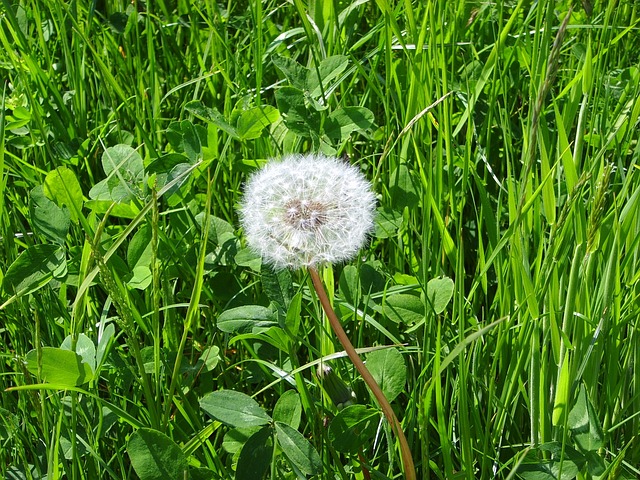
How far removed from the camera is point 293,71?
2115mm

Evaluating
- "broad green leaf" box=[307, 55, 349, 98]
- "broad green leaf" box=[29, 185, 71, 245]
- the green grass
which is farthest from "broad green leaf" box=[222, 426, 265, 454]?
"broad green leaf" box=[307, 55, 349, 98]

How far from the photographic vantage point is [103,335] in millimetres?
1581

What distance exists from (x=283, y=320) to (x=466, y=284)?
66 centimetres

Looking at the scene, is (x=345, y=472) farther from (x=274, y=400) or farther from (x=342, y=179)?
(x=342, y=179)

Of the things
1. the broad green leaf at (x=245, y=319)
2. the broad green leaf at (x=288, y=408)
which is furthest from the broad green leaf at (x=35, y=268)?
the broad green leaf at (x=288, y=408)

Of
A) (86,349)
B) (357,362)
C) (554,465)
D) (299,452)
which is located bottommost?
(554,465)

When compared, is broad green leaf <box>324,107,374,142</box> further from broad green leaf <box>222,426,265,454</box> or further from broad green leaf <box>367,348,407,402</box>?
broad green leaf <box>222,426,265,454</box>

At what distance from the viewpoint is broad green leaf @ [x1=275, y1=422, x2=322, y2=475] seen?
1.44 meters

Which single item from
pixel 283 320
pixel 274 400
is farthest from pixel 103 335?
pixel 274 400

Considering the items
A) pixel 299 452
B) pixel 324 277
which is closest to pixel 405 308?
pixel 324 277

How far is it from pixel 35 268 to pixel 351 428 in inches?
33.1

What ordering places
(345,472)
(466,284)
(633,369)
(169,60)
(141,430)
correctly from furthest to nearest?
(169,60) < (466,284) < (633,369) < (345,472) < (141,430)

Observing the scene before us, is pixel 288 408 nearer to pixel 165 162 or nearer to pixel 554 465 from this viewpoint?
pixel 554 465

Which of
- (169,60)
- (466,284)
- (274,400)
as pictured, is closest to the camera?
(274,400)
